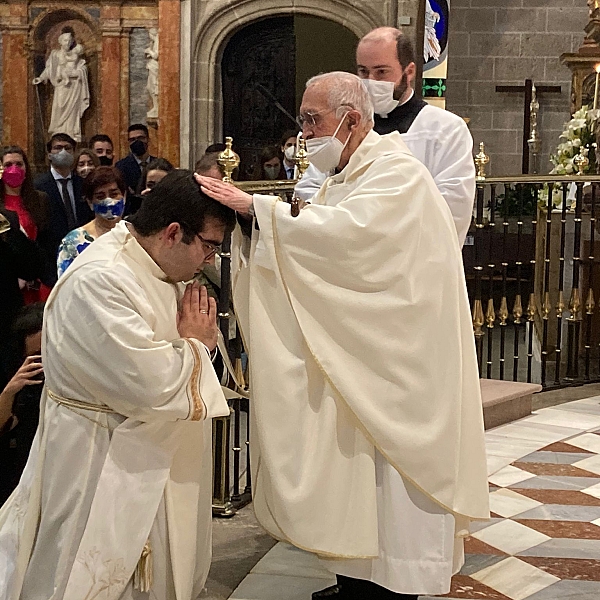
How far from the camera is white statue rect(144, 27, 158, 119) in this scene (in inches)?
503

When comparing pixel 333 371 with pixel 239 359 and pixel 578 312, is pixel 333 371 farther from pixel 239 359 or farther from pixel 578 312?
pixel 578 312

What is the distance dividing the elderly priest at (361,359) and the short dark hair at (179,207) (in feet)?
0.39

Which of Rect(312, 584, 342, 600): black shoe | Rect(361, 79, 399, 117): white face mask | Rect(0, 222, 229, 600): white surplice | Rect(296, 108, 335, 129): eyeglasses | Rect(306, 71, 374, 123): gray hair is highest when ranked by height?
Rect(361, 79, 399, 117): white face mask

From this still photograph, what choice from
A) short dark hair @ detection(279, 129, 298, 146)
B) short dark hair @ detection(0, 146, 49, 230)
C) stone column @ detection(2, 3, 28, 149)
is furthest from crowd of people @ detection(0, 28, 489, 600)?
stone column @ detection(2, 3, 28, 149)

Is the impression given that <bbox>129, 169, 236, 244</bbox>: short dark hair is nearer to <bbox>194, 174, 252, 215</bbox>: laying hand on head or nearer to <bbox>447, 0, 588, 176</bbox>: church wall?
<bbox>194, 174, 252, 215</bbox>: laying hand on head

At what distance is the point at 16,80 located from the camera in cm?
1288

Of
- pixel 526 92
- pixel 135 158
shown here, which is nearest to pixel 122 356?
pixel 135 158

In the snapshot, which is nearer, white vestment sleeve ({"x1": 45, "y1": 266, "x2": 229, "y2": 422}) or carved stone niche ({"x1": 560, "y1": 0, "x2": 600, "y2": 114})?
white vestment sleeve ({"x1": 45, "y1": 266, "x2": 229, "y2": 422})

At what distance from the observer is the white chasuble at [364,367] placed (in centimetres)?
309

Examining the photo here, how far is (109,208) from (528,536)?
7.34ft

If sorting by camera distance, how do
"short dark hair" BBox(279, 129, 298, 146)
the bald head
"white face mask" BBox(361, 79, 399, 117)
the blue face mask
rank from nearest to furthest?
the bald head, "white face mask" BBox(361, 79, 399, 117), the blue face mask, "short dark hair" BBox(279, 129, 298, 146)

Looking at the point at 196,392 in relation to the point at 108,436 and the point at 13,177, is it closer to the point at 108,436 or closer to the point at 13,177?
the point at 108,436

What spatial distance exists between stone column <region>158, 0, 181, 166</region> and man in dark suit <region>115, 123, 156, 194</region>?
10.1 inches

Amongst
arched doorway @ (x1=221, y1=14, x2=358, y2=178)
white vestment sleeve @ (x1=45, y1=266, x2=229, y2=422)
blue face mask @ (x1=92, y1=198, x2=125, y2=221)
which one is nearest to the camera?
white vestment sleeve @ (x1=45, y1=266, x2=229, y2=422)
